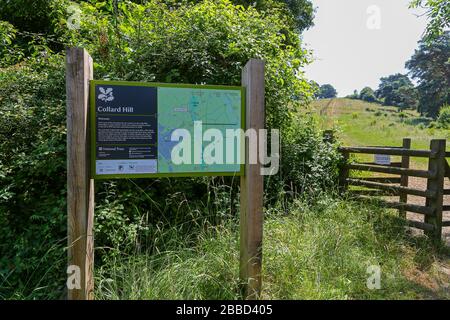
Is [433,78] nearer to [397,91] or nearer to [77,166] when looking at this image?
[397,91]


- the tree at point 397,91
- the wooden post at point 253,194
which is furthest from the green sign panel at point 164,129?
the tree at point 397,91

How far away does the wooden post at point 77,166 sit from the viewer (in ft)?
8.05

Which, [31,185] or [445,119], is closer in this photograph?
[31,185]

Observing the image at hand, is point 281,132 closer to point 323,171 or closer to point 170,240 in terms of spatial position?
point 323,171

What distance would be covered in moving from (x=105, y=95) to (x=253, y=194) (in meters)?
1.47

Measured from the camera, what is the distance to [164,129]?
9.11ft

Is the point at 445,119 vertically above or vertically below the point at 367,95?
below

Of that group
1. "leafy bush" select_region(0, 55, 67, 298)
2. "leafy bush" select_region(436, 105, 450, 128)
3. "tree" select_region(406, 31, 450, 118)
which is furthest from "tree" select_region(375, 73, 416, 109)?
"leafy bush" select_region(0, 55, 67, 298)

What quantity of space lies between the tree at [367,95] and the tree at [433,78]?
91.4 feet

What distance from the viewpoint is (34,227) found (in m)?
3.49

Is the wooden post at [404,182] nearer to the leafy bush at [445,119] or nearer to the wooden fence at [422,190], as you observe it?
the wooden fence at [422,190]

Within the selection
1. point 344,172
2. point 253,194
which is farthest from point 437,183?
point 253,194

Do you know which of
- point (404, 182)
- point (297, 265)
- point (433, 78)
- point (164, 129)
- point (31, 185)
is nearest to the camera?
point (164, 129)

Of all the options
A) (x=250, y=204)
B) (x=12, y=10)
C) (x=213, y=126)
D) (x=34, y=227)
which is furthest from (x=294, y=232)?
(x=12, y=10)
